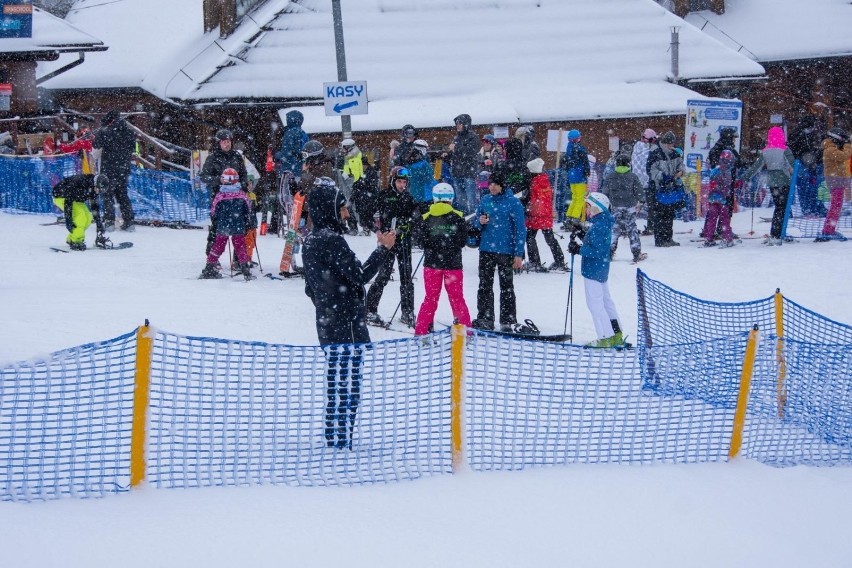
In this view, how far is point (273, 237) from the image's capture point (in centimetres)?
1677

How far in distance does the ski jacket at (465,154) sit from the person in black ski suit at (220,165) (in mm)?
4355

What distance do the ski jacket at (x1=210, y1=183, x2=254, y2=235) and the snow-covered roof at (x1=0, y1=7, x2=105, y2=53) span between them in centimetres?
1657

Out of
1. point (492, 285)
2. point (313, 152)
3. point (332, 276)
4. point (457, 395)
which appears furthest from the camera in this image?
point (313, 152)

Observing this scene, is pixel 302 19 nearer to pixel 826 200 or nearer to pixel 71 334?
pixel 826 200

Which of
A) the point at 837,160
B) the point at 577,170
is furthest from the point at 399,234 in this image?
the point at 837,160

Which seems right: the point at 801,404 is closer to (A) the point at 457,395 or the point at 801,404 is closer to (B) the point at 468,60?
(A) the point at 457,395

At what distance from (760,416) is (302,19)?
1983 centimetres

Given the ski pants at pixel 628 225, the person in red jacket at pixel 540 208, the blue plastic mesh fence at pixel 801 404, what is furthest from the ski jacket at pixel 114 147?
the blue plastic mesh fence at pixel 801 404

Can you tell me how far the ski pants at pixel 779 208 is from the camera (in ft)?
51.9

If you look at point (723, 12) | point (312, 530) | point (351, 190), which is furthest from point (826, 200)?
point (723, 12)

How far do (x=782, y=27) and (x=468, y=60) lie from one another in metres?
10.9

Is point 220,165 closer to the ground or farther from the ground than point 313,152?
closer to the ground

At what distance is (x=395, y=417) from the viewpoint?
6387mm

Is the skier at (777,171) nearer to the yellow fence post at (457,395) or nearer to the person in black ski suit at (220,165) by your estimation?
the person in black ski suit at (220,165)
